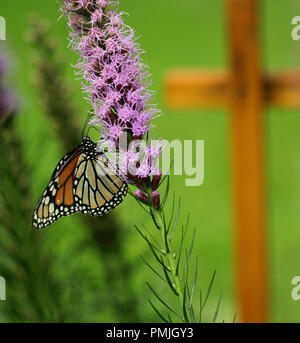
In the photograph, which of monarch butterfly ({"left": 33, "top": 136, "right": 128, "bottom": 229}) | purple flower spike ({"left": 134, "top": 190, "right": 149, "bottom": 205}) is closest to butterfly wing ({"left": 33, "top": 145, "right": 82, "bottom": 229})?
monarch butterfly ({"left": 33, "top": 136, "right": 128, "bottom": 229})

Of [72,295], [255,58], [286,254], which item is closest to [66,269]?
[72,295]

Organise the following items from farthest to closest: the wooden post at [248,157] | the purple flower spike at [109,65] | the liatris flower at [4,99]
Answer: the wooden post at [248,157] → the liatris flower at [4,99] → the purple flower spike at [109,65]

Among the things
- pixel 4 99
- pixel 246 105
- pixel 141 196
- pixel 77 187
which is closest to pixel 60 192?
pixel 77 187

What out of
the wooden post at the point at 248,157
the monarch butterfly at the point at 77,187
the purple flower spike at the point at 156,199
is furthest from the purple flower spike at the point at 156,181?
the wooden post at the point at 248,157

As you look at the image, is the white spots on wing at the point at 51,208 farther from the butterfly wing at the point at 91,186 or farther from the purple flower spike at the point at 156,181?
the purple flower spike at the point at 156,181

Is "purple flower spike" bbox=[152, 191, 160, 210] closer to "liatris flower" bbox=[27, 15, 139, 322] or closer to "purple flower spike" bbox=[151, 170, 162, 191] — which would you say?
"purple flower spike" bbox=[151, 170, 162, 191]

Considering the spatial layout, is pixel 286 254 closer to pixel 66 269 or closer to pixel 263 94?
pixel 263 94
